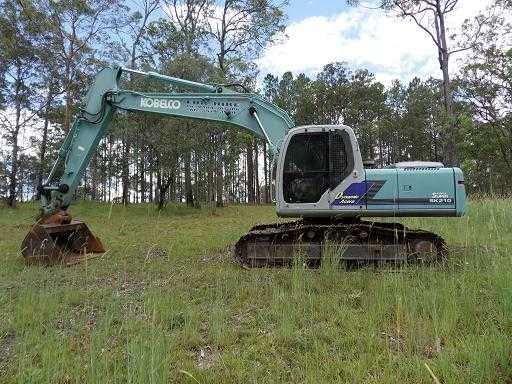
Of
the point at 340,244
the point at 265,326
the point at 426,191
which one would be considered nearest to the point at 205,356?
the point at 265,326

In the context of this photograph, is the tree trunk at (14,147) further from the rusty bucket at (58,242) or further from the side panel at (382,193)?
the side panel at (382,193)

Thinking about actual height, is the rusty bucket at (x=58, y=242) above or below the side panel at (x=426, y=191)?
below

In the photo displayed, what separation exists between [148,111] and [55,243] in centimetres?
283

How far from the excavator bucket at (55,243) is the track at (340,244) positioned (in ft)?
9.36

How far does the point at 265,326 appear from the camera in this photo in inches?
160

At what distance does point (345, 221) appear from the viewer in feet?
23.3

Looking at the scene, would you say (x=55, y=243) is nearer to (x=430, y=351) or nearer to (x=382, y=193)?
(x=382, y=193)

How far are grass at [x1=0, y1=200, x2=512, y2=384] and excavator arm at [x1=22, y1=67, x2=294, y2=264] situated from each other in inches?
67.9

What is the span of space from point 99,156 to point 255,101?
60.7ft

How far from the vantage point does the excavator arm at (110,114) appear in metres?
7.66

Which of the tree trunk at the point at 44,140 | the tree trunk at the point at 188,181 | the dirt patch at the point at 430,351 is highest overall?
the tree trunk at the point at 44,140

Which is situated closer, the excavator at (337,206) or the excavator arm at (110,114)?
the excavator at (337,206)

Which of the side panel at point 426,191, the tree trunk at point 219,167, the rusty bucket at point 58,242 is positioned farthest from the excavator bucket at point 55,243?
the tree trunk at point 219,167

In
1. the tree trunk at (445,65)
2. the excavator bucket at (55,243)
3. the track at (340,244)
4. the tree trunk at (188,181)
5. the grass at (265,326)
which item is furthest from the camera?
the tree trunk at (188,181)
